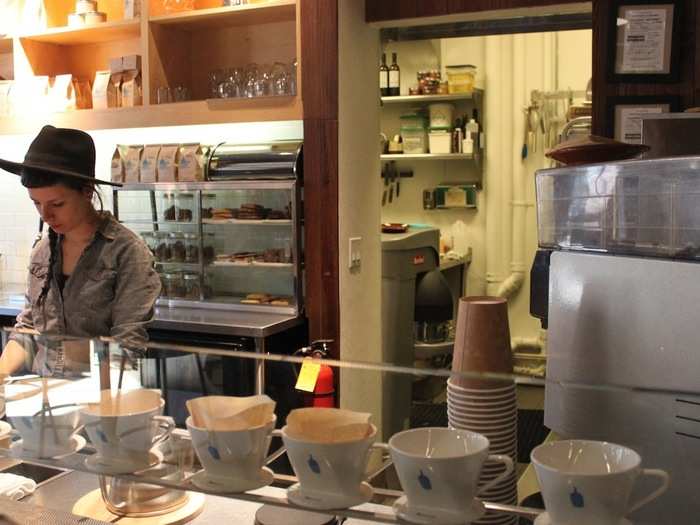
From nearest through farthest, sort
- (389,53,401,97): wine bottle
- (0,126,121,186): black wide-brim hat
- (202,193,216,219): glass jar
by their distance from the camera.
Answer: (0,126,121,186): black wide-brim hat < (202,193,216,219): glass jar < (389,53,401,97): wine bottle

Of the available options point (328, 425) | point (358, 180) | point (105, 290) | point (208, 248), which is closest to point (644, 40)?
point (358, 180)

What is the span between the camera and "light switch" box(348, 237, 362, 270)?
11.8ft

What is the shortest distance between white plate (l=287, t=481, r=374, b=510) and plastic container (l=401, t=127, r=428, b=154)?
4935 millimetres

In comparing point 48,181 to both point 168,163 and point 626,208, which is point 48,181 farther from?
point 626,208

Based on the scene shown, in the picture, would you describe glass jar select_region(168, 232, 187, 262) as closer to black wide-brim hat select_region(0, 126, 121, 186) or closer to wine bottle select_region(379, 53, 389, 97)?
black wide-brim hat select_region(0, 126, 121, 186)

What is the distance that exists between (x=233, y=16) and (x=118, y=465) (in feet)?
10.1

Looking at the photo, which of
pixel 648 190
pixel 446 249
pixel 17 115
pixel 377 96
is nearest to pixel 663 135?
pixel 648 190

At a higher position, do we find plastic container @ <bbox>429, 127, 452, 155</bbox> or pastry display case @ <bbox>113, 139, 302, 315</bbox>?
plastic container @ <bbox>429, 127, 452, 155</bbox>

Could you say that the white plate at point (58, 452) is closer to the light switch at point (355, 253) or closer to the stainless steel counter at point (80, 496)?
the stainless steel counter at point (80, 496)

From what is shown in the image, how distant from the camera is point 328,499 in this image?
0.99 metres

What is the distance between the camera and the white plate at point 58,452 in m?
1.17

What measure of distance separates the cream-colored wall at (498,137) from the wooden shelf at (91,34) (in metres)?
2.23

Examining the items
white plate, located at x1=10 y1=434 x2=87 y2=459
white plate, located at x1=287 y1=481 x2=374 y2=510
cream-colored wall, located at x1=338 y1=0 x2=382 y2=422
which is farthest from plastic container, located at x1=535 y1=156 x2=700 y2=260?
cream-colored wall, located at x1=338 y1=0 x2=382 y2=422

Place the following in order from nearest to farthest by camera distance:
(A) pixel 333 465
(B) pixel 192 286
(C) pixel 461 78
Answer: (A) pixel 333 465, (B) pixel 192 286, (C) pixel 461 78
